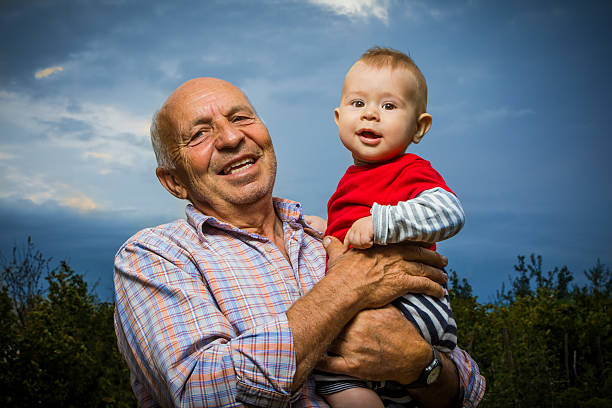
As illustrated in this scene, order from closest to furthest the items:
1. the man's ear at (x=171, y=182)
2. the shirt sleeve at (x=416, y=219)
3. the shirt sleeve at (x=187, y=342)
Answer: the shirt sleeve at (x=187, y=342) < the shirt sleeve at (x=416, y=219) < the man's ear at (x=171, y=182)

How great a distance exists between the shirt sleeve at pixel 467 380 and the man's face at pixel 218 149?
1.34m

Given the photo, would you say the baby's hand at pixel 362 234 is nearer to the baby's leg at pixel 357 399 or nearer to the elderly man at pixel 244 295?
the elderly man at pixel 244 295

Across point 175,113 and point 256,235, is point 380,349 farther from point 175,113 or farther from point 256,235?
point 175,113

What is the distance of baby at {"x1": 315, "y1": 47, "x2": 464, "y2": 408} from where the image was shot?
2.07 meters

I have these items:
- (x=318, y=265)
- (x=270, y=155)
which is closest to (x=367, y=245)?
(x=318, y=265)

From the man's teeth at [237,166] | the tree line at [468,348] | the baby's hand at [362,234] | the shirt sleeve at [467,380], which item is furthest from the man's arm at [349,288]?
the tree line at [468,348]

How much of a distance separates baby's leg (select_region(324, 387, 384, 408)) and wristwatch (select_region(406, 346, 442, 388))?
233 mm

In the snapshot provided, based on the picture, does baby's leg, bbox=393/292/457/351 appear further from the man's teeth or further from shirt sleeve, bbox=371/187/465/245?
the man's teeth

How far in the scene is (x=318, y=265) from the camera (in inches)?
107

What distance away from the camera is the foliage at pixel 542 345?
4.47m

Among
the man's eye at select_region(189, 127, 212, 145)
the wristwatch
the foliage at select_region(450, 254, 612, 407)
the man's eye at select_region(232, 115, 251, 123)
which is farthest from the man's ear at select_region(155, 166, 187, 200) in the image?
the foliage at select_region(450, 254, 612, 407)

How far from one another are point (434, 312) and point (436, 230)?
1.43 ft

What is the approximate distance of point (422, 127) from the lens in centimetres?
240

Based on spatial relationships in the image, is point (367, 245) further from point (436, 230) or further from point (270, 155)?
point (270, 155)
